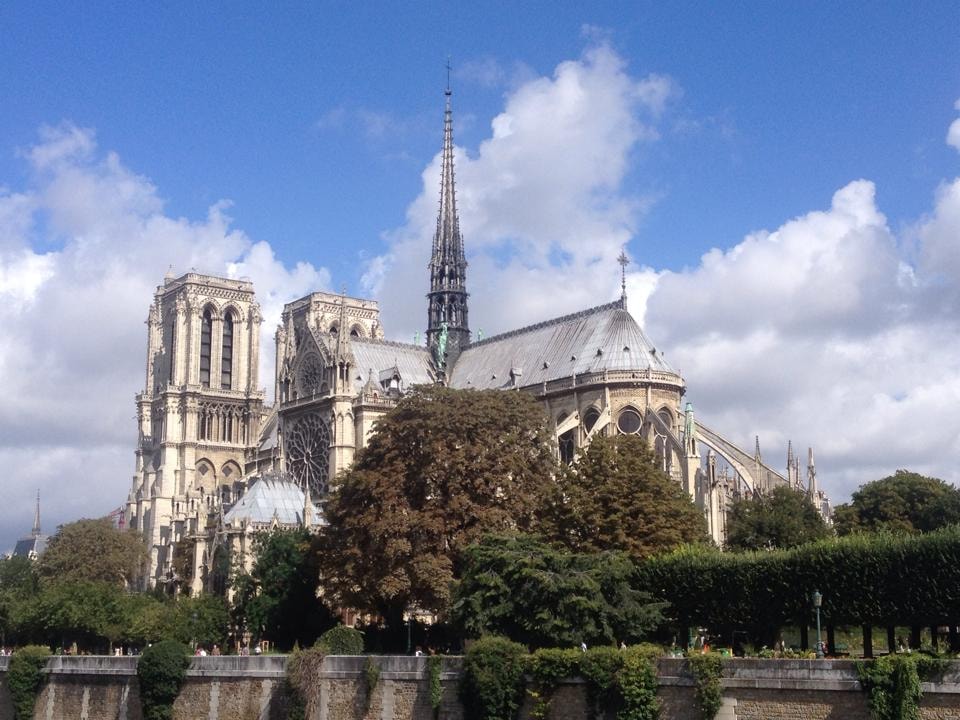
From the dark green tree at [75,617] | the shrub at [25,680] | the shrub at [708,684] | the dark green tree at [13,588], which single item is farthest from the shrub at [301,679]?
the dark green tree at [13,588]

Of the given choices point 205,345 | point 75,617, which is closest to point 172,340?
point 205,345

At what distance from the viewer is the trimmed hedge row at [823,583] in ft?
131

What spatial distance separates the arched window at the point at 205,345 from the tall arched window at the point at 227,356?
126 centimetres

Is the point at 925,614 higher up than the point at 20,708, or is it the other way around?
the point at 925,614

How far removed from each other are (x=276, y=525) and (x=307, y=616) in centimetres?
→ 1357

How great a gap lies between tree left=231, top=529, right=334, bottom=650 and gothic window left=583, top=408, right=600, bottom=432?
27.8 meters

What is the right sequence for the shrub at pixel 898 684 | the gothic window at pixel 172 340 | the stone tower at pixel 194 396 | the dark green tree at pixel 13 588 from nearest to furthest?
the shrub at pixel 898 684
the dark green tree at pixel 13 588
the stone tower at pixel 194 396
the gothic window at pixel 172 340

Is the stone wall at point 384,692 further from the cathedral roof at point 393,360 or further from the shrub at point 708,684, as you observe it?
the cathedral roof at point 393,360

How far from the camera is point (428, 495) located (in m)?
55.8

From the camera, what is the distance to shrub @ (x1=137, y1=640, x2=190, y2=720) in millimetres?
46562

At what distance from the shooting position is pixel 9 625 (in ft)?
242

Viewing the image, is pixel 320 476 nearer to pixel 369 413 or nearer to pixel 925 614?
pixel 369 413

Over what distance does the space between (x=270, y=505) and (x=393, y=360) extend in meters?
23.8

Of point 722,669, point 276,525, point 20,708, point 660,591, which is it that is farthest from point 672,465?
point 722,669
